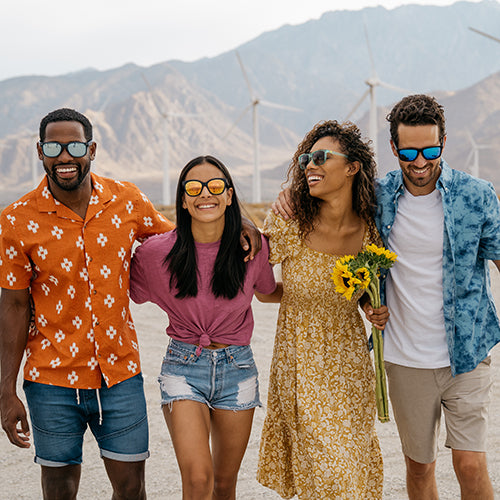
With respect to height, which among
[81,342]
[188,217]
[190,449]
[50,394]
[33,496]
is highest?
[188,217]

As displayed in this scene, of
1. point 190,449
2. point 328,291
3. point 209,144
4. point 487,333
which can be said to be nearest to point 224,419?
point 190,449

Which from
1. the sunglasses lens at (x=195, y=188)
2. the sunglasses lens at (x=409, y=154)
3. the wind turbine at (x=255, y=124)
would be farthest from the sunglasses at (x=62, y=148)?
the wind turbine at (x=255, y=124)

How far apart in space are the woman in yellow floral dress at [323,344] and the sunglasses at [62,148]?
1.29 m

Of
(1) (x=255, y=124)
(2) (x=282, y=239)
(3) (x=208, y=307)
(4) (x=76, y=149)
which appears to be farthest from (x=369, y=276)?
(1) (x=255, y=124)

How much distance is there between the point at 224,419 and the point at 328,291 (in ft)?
3.18

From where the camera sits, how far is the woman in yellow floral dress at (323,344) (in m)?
3.99

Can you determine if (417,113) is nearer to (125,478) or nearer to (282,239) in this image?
(282,239)

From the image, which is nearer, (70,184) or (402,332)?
(70,184)

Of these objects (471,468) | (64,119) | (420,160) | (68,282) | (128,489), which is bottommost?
(128,489)

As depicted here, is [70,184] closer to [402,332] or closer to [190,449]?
[190,449]

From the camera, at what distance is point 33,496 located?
5352mm

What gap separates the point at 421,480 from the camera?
4262mm

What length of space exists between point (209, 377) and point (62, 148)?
1.52 metres

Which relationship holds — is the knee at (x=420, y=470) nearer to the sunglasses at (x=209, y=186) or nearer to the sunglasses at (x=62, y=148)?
the sunglasses at (x=209, y=186)
